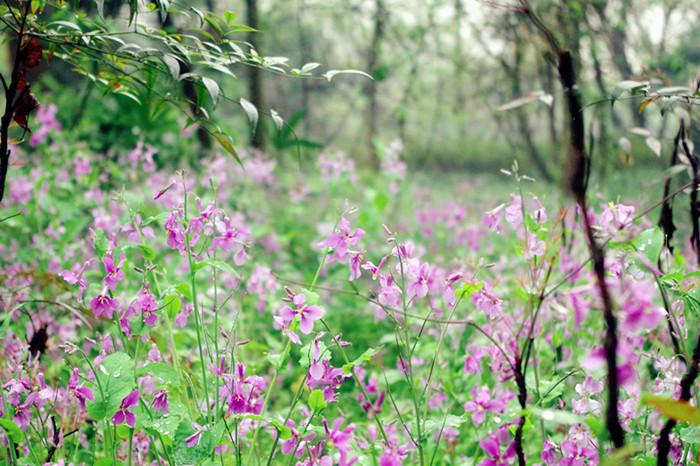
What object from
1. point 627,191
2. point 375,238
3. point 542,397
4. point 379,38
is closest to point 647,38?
point 627,191

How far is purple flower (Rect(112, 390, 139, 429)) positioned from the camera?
129cm

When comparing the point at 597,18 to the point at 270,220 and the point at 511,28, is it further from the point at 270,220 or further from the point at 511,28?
the point at 270,220

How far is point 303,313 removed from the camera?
130 centimetres

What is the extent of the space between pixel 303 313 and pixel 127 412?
1.31ft

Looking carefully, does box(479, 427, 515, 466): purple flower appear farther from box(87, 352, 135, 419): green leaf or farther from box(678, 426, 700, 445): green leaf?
box(87, 352, 135, 419): green leaf

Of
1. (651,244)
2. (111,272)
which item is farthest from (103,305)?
(651,244)

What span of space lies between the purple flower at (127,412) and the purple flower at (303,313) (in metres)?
0.34

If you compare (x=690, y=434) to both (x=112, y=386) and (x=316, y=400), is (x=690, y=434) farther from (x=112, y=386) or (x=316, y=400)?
(x=112, y=386)

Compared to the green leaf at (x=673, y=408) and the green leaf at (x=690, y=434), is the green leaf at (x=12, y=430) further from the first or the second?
the green leaf at (x=690, y=434)

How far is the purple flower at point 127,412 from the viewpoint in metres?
1.29

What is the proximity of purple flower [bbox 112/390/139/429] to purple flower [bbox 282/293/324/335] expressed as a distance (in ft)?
1.10

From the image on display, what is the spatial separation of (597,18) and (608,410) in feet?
24.9

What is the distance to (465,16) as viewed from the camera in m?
8.24

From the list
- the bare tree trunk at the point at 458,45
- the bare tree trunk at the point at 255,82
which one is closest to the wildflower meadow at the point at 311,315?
the bare tree trunk at the point at 255,82
